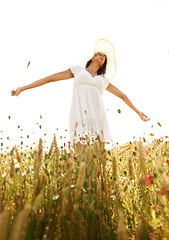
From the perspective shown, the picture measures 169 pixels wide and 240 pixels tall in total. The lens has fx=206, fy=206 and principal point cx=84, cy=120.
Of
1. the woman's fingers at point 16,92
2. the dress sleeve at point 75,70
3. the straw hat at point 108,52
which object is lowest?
the woman's fingers at point 16,92

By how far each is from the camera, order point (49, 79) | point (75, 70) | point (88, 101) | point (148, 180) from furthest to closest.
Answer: point (75, 70)
point (49, 79)
point (88, 101)
point (148, 180)

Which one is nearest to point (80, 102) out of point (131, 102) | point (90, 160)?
point (131, 102)

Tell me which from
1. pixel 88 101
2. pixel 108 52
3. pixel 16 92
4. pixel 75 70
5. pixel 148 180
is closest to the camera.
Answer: pixel 148 180

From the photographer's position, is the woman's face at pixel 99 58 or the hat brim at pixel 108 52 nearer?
the woman's face at pixel 99 58

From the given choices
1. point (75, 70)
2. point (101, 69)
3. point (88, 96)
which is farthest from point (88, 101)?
point (101, 69)

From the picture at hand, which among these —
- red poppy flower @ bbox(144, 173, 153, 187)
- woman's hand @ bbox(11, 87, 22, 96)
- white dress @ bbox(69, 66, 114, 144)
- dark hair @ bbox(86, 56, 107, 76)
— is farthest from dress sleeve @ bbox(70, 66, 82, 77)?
red poppy flower @ bbox(144, 173, 153, 187)

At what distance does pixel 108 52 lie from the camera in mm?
4016

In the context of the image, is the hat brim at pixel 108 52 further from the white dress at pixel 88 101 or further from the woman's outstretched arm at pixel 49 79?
the woman's outstretched arm at pixel 49 79

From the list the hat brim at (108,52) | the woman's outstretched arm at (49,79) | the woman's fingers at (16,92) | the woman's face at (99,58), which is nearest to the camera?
the woman's fingers at (16,92)

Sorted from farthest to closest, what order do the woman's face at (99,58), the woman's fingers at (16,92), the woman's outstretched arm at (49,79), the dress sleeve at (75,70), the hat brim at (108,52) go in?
the hat brim at (108,52)
the woman's face at (99,58)
the dress sleeve at (75,70)
the woman's outstretched arm at (49,79)
the woman's fingers at (16,92)

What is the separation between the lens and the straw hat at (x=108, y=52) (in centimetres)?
393

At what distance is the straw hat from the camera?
12.9 ft

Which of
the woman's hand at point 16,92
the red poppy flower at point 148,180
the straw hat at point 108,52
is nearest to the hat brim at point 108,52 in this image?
the straw hat at point 108,52

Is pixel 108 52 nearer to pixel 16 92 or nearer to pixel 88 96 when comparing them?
pixel 88 96
